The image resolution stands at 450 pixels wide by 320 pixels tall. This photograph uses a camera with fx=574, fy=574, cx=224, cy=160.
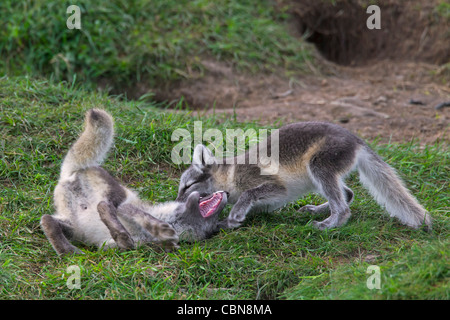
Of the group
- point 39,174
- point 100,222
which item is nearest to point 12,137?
point 39,174

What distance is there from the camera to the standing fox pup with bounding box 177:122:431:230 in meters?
4.58

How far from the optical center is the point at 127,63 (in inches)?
311

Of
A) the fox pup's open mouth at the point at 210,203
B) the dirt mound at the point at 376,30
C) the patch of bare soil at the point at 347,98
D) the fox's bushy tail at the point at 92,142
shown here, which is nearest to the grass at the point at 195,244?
the fox pup's open mouth at the point at 210,203

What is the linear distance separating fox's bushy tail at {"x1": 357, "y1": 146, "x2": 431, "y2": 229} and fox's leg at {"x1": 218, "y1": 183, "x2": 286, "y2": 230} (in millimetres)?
737

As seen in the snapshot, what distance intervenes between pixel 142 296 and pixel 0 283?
3.14 ft

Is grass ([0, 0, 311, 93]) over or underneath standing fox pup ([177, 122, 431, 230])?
over

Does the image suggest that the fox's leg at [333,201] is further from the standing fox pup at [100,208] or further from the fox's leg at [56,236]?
the fox's leg at [56,236]

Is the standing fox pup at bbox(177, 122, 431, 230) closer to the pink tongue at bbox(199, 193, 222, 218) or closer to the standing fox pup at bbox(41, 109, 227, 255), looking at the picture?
the pink tongue at bbox(199, 193, 222, 218)

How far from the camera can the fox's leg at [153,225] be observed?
4188mm

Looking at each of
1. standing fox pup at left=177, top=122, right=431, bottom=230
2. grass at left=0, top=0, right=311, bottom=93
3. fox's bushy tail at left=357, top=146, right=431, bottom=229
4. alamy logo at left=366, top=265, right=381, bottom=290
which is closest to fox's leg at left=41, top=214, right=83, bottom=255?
standing fox pup at left=177, top=122, right=431, bottom=230

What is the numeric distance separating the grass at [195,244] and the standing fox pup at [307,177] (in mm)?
133

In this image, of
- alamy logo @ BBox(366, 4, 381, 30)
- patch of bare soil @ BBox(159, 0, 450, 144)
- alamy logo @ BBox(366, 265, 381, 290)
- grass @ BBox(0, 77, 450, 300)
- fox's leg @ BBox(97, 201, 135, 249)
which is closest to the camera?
alamy logo @ BBox(366, 265, 381, 290)

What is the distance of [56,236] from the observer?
425 centimetres

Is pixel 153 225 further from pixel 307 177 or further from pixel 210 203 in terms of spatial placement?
pixel 307 177
